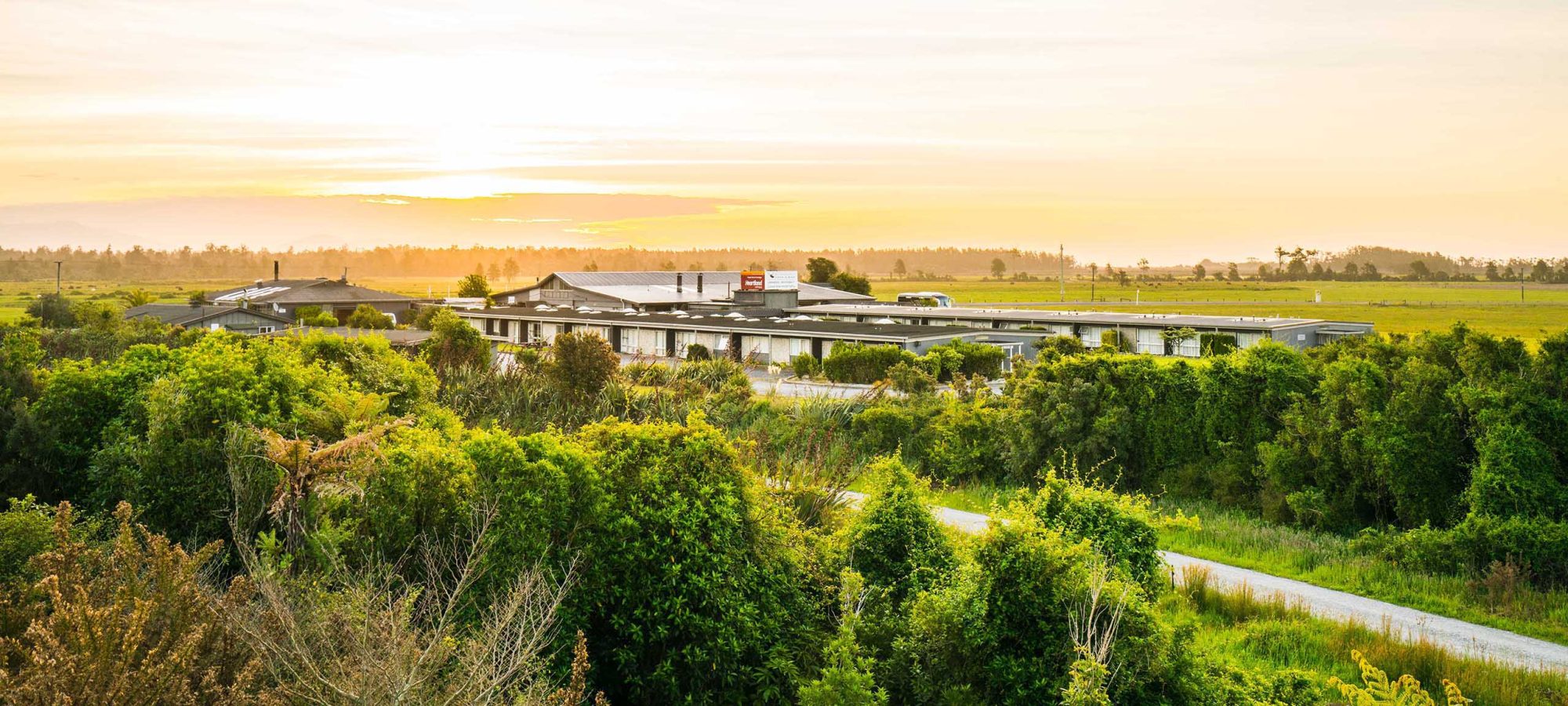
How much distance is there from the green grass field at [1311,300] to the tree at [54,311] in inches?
194

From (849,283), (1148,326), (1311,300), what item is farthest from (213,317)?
(1311,300)

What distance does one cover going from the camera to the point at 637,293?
273 ft

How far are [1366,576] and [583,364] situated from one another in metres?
15.0

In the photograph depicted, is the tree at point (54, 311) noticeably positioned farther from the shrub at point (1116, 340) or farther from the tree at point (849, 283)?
the tree at point (849, 283)

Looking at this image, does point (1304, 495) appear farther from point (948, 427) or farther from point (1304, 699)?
point (1304, 699)

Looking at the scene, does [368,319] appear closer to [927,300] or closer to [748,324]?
[748,324]

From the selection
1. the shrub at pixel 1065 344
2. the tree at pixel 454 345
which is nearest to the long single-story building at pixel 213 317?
the tree at pixel 454 345

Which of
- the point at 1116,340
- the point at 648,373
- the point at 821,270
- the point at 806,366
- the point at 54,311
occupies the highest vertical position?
the point at 821,270

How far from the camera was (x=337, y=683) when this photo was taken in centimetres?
577

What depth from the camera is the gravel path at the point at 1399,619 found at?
1102 centimetres

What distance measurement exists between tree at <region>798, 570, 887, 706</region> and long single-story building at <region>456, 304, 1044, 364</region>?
117 ft

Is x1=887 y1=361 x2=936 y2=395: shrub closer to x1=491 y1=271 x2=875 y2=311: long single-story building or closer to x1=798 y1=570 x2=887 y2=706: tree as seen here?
x1=798 y1=570 x2=887 y2=706: tree

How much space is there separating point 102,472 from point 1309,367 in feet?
62.0

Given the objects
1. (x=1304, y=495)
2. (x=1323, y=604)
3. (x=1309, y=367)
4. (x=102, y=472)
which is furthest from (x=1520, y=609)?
(x=102, y=472)
